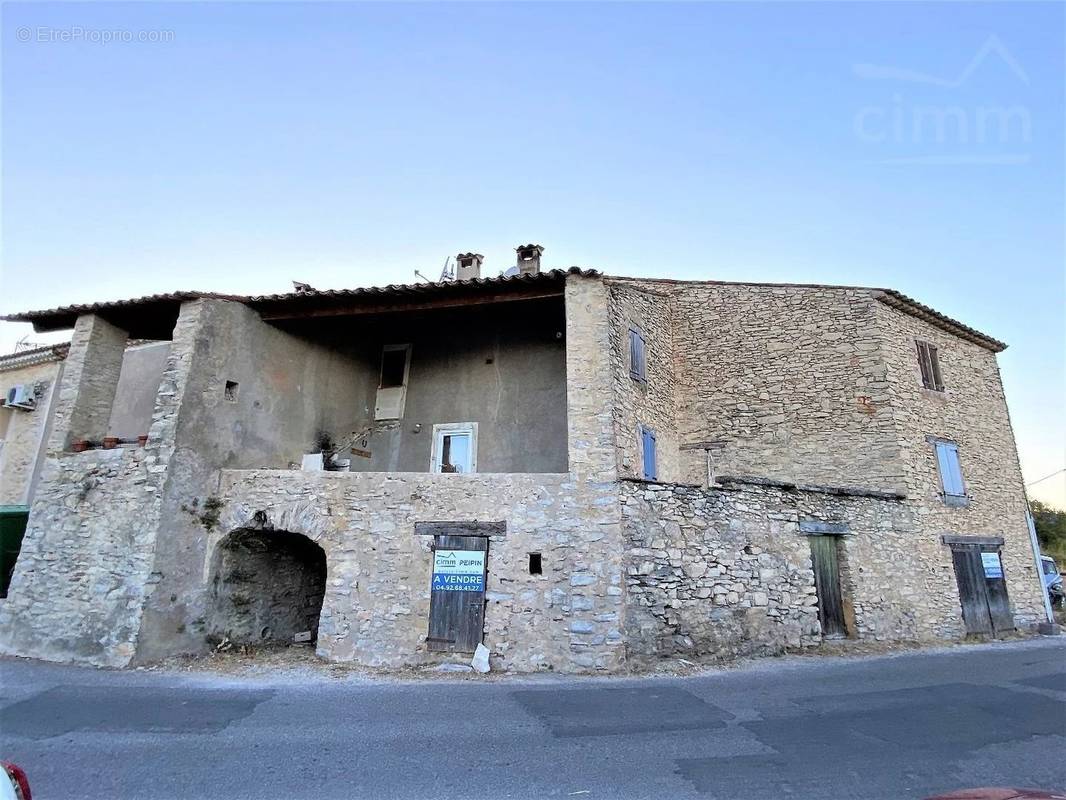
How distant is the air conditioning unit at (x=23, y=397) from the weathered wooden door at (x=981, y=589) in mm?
24329

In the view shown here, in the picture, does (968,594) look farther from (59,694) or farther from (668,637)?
(59,694)

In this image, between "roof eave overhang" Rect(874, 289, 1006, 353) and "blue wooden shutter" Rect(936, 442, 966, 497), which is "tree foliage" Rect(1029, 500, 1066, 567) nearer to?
"roof eave overhang" Rect(874, 289, 1006, 353)

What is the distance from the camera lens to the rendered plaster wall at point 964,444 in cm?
1215

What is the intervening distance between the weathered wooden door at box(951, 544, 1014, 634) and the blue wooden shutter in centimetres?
125

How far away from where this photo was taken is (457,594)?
28.2 feet

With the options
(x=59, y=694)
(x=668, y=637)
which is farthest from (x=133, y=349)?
(x=668, y=637)

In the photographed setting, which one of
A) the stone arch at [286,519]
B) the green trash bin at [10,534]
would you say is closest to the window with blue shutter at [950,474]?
the stone arch at [286,519]

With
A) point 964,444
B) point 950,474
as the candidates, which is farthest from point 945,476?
point 964,444

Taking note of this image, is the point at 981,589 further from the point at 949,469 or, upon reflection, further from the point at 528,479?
the point at 528,479

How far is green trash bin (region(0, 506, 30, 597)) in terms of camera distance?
36.7 ft

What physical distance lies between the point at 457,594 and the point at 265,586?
426 cm

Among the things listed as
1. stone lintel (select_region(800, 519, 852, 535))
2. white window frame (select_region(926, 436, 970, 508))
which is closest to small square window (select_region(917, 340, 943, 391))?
white window frame (select_region(926, 436, 970, 508))

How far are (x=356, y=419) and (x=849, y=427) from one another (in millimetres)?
11450

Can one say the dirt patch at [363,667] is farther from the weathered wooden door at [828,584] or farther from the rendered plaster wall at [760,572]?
the weathered wooden door at [828,584]
